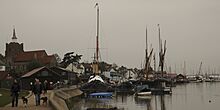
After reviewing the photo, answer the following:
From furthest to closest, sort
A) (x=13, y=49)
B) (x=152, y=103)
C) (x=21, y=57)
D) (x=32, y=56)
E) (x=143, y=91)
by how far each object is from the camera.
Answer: (x=13, y=49) → (x=21, y=57) → (x=32, y=56) → (x=143, y=91) → (x=152, y=103)

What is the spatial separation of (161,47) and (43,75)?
45.5 meters

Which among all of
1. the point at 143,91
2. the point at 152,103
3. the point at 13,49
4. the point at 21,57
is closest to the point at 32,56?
the point at 21,57

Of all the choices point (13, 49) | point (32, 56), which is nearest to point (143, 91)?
point (32, 56)

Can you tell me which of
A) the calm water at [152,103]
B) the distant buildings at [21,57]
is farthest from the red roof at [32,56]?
the calm water at [152,103]

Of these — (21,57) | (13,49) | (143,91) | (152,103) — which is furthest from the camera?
(13,49)

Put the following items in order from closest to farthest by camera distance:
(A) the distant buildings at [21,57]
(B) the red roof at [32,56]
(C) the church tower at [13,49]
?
(A) the distant buildings at [21,57]
(B) the red roof at [32,56]
(C) the church tower at [13,49]

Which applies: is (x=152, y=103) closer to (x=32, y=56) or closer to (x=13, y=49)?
(x=32, y=56)

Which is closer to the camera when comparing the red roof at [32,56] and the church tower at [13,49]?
the red roof at [32,56]

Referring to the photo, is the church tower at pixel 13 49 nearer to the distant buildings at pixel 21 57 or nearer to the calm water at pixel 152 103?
the distant buildings at pixel 21 57

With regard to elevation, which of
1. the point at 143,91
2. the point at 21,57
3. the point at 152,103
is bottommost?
the point at 152,103

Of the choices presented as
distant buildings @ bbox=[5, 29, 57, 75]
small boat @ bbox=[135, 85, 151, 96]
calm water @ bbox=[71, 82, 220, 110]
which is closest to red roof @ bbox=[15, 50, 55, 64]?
distant buildings @ bbox=[5, 29, 57, 75]

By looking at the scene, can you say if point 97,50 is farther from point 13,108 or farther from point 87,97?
point 13,108

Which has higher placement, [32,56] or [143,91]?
[32,56]

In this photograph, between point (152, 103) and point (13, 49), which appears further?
point (13, 49)
